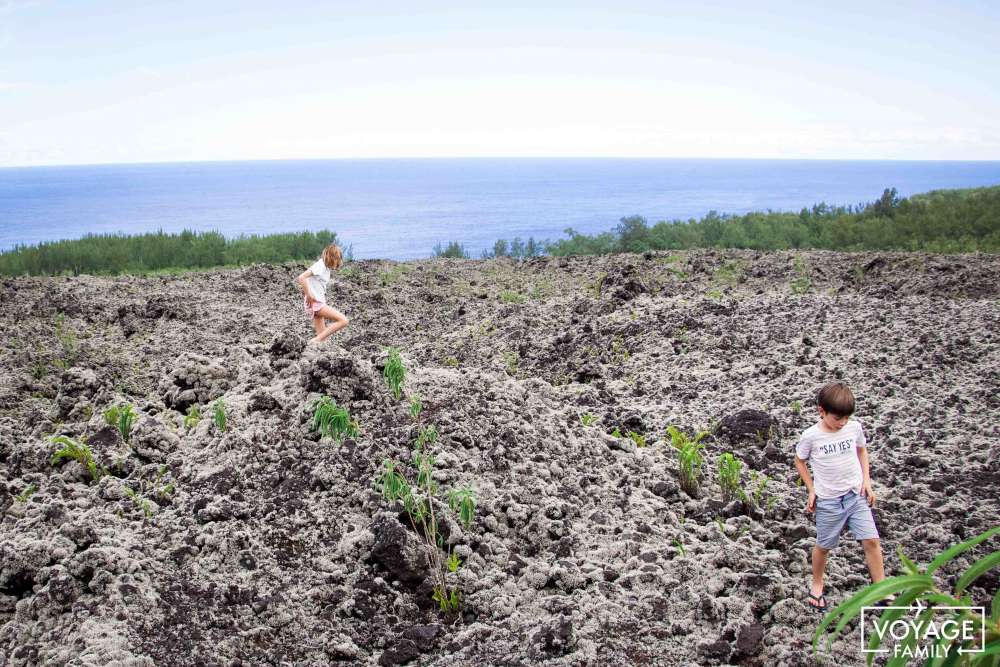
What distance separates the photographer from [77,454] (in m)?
4.57

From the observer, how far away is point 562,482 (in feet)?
14.4

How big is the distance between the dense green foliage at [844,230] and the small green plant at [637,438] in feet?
33.3

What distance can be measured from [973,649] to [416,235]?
38569 mm

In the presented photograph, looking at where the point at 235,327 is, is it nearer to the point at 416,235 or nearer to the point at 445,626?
the point at 445,626

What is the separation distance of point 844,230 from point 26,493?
15195 mm

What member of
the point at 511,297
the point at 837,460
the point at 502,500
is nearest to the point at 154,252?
the point at 511,297

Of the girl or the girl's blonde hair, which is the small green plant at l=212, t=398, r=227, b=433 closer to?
the girl

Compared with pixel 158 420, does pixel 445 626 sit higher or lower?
lower

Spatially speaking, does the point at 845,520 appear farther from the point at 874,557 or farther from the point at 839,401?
the point at 839,401

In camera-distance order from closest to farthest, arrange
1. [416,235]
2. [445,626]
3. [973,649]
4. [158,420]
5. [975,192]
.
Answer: [973,649] → [445,626] → [158,420] → [975,192] → [416,235]

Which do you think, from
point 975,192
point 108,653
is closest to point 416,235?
point 975,192

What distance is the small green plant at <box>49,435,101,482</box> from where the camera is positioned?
177 inches

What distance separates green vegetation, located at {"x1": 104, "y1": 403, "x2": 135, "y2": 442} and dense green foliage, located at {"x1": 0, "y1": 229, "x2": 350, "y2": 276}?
11184mm

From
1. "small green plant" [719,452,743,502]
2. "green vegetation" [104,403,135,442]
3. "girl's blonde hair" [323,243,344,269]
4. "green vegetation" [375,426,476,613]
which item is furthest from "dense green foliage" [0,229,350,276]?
"small green plant" [719,452,743,502]
